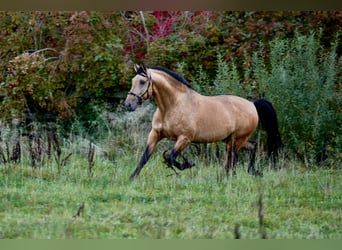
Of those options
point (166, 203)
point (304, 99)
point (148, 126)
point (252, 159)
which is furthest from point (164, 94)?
point (148, 126)

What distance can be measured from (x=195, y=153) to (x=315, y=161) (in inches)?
66.1

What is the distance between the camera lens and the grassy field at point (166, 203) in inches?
221

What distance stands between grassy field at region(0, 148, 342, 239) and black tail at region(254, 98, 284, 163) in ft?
0.78

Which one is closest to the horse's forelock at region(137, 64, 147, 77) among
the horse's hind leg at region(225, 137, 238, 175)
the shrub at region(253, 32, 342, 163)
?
the horse's hind leg at region(225, 137, 238, 175)

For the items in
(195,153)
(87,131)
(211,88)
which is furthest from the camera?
(87,131)

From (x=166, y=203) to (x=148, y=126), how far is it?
458cm

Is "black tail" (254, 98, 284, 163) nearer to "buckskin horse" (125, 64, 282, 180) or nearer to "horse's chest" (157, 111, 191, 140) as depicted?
"buckskin horse" (125, 64, 282, 180)

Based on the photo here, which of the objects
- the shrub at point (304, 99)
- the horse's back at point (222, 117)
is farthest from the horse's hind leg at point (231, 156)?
the shrub at point (304, 99)

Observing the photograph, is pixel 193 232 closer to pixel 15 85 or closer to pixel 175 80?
pixel 175 80

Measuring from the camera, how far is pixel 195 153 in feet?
31.4

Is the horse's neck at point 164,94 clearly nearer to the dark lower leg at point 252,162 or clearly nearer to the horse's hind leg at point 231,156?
the horse's hind leg at point 231,156

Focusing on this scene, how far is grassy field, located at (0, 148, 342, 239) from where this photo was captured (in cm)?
561

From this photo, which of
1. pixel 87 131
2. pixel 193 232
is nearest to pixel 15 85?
pixel 87 131

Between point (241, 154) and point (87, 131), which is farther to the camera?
point (87, 131)
